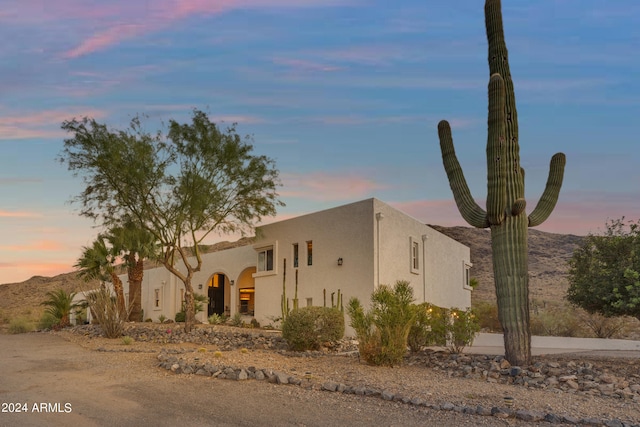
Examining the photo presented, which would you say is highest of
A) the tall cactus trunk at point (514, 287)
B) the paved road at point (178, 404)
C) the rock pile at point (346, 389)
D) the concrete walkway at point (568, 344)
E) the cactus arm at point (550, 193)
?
the cactus arm at point (550, 193)

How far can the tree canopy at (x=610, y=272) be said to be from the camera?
14.2m

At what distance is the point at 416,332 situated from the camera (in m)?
13.9

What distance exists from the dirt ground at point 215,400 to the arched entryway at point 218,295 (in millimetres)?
21889

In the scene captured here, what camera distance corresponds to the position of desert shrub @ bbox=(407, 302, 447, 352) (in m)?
13.9

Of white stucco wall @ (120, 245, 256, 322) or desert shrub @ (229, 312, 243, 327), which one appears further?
white stucco wall @ (120, 245, 256, 322)

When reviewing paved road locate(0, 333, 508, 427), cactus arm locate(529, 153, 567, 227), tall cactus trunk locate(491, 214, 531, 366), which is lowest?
paved road locate(0, 333, 508, 427)

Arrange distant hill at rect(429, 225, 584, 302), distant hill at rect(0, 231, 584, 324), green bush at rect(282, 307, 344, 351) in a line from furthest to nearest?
1. distant hill at rect(0, 231, 584, 324)
2. distant hill at rect(429, 225, 584, 302)
3. green bush at rect(282, 307, 344, 351)

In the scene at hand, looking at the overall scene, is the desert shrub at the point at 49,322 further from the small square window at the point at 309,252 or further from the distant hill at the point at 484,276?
the distant hill at the point at 484,276

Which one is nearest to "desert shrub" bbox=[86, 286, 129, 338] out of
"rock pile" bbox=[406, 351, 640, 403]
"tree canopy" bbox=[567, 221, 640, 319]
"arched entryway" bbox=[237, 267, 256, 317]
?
"rock pile" bbox=[406, 351, 640, 403]

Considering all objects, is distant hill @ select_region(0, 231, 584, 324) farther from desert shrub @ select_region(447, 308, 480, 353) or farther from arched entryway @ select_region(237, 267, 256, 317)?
desert shrub @ select_region(447, 308, 480, 353)

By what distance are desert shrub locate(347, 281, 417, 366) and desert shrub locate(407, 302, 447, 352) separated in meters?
0.93

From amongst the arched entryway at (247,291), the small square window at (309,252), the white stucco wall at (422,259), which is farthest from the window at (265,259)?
the white stucco wall at (422,259)

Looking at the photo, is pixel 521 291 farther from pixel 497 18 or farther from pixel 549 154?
pixel 497 18

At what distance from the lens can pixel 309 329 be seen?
16.0m
